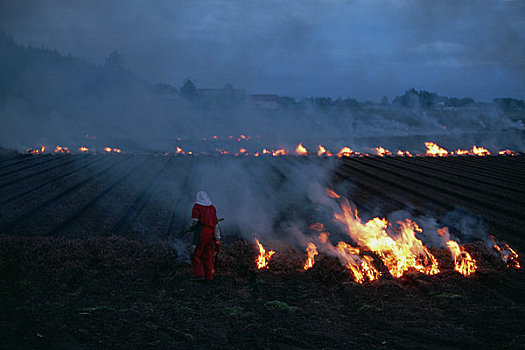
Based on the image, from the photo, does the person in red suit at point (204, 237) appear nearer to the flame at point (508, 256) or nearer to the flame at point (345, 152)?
the flame at point (508, 256)

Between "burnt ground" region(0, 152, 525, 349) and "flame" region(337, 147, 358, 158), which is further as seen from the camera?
"flame" region(337, 147, 358, 158)

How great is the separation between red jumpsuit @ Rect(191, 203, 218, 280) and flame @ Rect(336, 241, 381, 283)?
8.07 feet

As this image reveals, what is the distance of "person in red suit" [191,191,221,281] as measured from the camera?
6.15 m

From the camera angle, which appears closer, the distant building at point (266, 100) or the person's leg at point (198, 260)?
the person's leg at point (198, 260)

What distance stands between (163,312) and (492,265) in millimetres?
5969

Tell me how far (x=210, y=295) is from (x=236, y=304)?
0.51 metres

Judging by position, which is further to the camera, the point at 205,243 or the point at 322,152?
the point at 322,152

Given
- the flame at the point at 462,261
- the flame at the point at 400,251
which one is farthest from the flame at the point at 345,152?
the flame at the point at 462,261

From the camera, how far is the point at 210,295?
19.2ft

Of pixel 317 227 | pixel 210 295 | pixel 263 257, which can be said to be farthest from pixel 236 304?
pixel 317 227

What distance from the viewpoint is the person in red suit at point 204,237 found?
615 cm

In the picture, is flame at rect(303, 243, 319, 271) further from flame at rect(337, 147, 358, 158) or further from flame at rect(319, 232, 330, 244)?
flame at rect(337, 147, 358, 158)

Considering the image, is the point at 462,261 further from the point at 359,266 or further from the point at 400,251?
the point at 359,266

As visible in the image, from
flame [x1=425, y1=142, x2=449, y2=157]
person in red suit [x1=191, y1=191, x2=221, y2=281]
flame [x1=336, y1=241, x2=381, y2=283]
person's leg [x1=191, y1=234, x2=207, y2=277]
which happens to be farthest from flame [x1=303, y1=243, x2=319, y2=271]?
flame [x1=425, y1=142, x2=449, y2=157]
